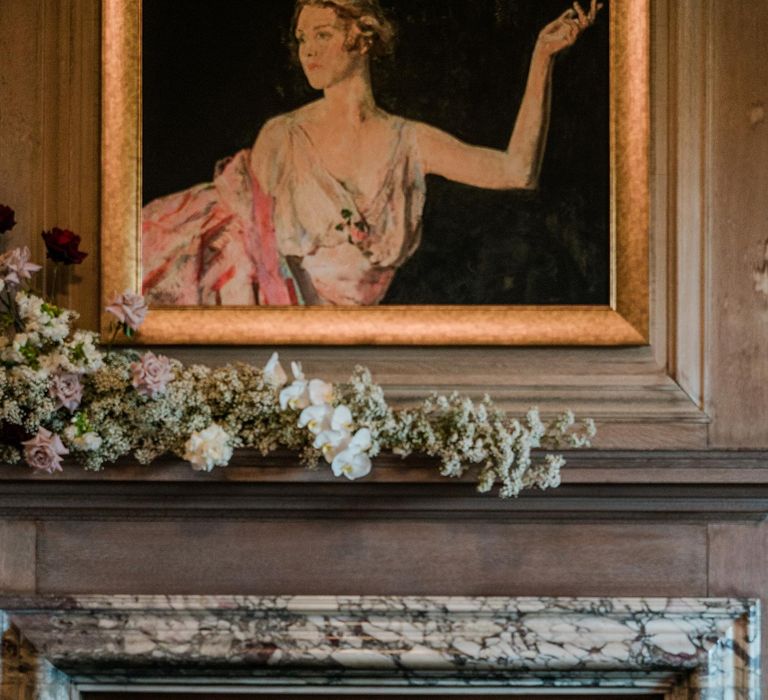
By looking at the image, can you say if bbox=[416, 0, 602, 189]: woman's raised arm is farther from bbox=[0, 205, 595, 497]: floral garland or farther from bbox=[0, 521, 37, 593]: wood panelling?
bbox=[0, 521, 37, 593]: wood panelling

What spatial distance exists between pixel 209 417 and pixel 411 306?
2.03 feet

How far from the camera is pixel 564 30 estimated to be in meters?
2.77

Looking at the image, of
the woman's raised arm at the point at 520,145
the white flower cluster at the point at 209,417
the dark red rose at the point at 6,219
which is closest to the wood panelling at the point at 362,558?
the white flower cluster at the point at 209,417

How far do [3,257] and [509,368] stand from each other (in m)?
1.35

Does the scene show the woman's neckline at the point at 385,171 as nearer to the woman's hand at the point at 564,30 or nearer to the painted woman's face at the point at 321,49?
the painted woman's face at the point at 321,49

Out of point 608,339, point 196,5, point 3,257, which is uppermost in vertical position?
point 196,5

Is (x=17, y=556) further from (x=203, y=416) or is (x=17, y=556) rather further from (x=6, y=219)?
(x=6, y=219)

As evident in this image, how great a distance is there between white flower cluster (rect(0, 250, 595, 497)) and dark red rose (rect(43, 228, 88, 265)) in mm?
71

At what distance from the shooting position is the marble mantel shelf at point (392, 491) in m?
2.60

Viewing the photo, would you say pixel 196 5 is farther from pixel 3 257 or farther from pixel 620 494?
pixel 620 494

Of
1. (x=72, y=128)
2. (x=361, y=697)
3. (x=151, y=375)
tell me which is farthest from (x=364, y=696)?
(x=72, y=128)

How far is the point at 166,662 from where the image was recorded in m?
2.65

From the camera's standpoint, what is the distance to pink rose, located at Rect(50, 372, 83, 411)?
249cm

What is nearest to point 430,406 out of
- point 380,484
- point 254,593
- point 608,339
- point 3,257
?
point 380,484
